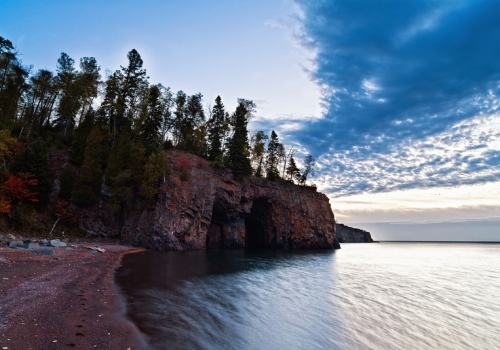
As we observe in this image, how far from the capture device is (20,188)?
38.2 meters

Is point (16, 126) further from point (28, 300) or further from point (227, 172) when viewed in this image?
point (28, 300)

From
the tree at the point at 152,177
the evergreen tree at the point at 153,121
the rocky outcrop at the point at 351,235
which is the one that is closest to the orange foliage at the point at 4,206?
the tree at the point at 152,177

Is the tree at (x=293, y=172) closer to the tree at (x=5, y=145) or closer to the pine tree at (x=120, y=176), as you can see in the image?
the pine tree at (x=120, y=176)

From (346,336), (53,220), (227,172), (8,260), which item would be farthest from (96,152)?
(346,336)

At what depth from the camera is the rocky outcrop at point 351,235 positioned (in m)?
157

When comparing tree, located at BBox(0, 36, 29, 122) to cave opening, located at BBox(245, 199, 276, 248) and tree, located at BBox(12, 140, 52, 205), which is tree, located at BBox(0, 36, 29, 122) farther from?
cave opening, located at BBox(245, 199, 276, 248)

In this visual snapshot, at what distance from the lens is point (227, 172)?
56656mm

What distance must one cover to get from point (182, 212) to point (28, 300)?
35394 millimetres

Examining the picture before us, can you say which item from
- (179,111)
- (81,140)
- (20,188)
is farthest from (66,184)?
(179,111)

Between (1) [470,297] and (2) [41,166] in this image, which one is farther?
(2) [41,166]

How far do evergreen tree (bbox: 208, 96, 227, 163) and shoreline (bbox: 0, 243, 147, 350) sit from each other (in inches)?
1604

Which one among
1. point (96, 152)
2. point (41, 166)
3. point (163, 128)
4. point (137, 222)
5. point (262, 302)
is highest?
point (163, 128)

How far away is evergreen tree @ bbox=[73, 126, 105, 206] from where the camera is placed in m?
44.4

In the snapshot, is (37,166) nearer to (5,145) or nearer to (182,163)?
(5,145)
